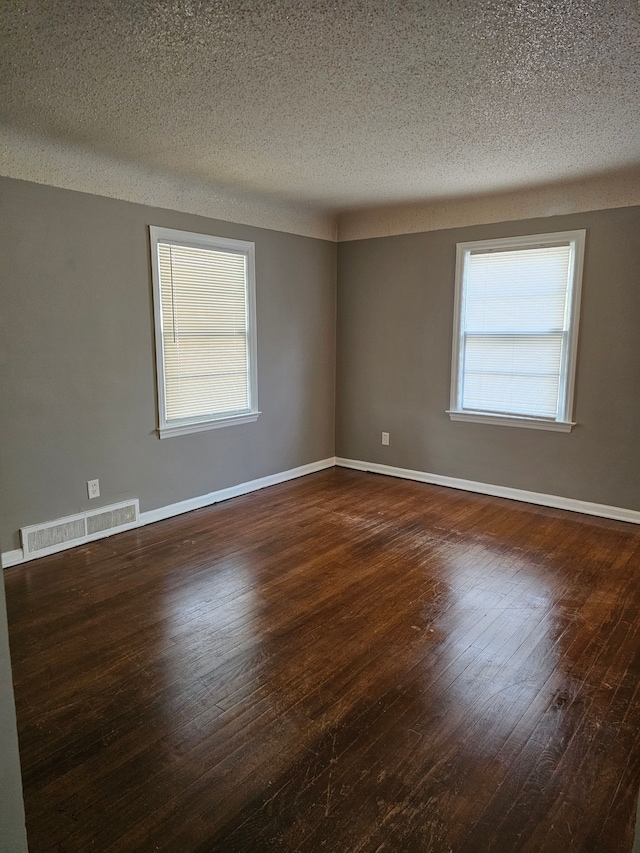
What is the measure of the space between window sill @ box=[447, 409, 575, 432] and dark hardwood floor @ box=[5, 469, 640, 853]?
3.27 ft

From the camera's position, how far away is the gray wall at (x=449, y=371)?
4.14 metres

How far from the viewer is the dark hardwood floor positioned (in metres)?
1.66

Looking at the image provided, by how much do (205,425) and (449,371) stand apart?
2.32 m

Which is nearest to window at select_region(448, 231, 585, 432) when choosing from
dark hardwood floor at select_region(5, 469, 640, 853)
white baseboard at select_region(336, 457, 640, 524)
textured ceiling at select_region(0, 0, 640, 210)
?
white baseboard at select_region(336, 457, 640, 524)

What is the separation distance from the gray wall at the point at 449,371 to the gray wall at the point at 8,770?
172 inches

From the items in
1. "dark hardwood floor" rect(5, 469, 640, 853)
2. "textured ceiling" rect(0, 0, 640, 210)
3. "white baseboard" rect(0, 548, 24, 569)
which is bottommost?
"dark hardwood floor" rect(5, 469, 640, 853)

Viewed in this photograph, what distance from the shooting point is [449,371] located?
510cm

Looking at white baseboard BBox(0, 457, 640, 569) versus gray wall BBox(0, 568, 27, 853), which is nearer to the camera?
gray wall BBox(0, 568, 27, 853)

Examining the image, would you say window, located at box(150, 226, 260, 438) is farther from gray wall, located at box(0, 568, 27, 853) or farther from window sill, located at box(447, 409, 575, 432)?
gray wall, located at box(0, 568, 27, 853)

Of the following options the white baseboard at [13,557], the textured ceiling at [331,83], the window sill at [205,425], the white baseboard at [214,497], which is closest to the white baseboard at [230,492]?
the white baseboard at [214,497]

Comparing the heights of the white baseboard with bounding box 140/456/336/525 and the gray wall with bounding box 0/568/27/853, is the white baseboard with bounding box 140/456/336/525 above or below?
below

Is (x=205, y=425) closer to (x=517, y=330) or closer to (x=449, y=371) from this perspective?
(x=449, y=371)

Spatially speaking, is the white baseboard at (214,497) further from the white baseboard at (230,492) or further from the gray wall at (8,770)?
the gray wall at (8,770)

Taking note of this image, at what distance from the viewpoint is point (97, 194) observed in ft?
12.0
